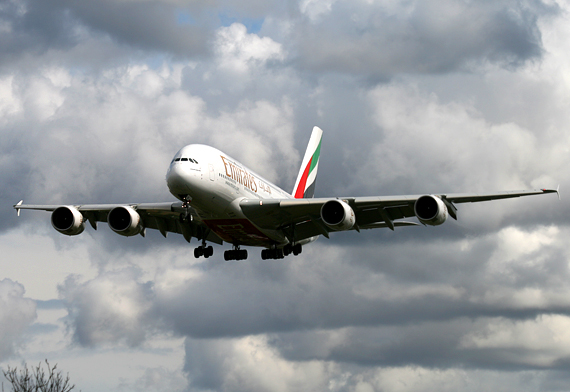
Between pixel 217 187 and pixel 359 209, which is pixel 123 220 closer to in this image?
pixel 217 187

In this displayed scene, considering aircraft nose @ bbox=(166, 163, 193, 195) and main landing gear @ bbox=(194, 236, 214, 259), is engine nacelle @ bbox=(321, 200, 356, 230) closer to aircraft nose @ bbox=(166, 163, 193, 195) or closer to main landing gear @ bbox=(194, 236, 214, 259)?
aircraft nose @ bbox=(166, 163, 193, 195)

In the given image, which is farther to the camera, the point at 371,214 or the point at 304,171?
the point at 304,171

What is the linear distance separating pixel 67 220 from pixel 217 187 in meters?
11.2

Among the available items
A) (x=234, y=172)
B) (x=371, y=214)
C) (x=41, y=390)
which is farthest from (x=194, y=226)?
(x=41, y=390)

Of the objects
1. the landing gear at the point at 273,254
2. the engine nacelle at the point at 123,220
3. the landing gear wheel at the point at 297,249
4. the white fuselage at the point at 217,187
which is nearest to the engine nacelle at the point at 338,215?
the white fuselage at the point at 217,187

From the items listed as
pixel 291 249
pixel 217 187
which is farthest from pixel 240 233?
pixel 217 187

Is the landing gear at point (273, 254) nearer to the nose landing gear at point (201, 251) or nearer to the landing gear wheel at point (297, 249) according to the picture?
the landing gear wheel at point (297, 249)

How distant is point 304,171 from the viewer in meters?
63.5

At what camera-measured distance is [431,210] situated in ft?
129

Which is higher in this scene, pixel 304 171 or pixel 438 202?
pixel 304 171

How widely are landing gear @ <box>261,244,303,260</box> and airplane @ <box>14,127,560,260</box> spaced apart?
0.07 meters

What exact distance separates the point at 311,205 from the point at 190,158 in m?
8.07

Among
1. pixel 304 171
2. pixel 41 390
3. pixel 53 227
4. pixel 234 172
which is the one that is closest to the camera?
pixel 41 390

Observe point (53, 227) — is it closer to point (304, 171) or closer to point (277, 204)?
point (277, 204)
